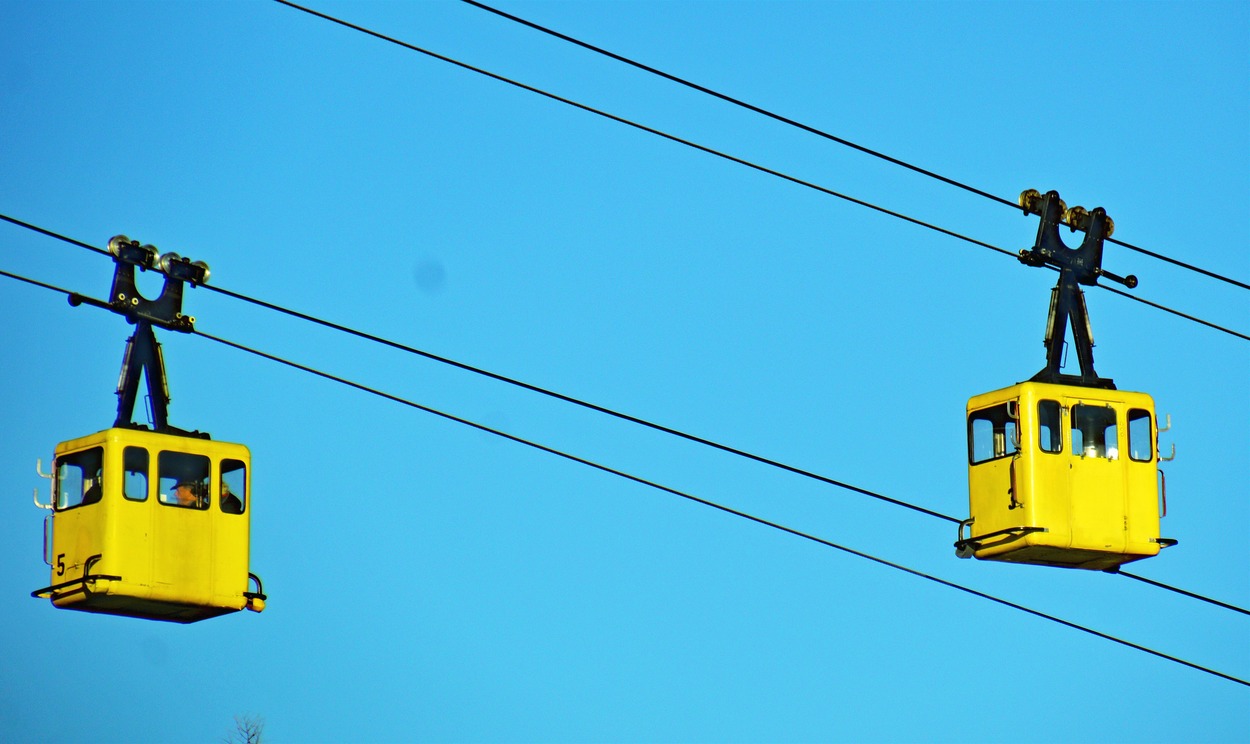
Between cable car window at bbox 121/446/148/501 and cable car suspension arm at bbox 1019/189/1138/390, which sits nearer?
cable car window at bbox 121/446/148/501

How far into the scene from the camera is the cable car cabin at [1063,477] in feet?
97.5

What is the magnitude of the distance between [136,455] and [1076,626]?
1003cm

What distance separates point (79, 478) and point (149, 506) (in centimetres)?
90

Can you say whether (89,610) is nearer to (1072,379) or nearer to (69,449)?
(69,449)

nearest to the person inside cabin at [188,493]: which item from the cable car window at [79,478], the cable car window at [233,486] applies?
the cable car window at [233,486]

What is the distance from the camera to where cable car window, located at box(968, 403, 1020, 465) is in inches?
1193

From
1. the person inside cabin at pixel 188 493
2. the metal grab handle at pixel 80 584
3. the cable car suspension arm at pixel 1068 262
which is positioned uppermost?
the cable car suspension arm at pixel 1068 262

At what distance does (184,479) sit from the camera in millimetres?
30109

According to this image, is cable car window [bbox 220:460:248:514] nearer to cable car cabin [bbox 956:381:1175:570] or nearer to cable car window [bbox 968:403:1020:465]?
cable car cabin [bbox 956:381:1175:570]

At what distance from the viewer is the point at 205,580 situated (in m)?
29.7

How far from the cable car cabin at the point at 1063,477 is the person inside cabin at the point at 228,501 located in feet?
25.5

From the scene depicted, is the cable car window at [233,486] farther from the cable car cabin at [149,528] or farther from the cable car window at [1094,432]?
the cable car window at [1094,432]

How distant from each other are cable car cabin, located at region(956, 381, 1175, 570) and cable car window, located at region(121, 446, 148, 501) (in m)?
8.65

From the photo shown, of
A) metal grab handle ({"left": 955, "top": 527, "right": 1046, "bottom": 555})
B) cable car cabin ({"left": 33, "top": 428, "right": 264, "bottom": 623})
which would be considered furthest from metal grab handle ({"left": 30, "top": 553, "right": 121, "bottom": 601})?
metal grab handle ({"left": 955, "top": 527, "right": 1046, "bottom": 555})
